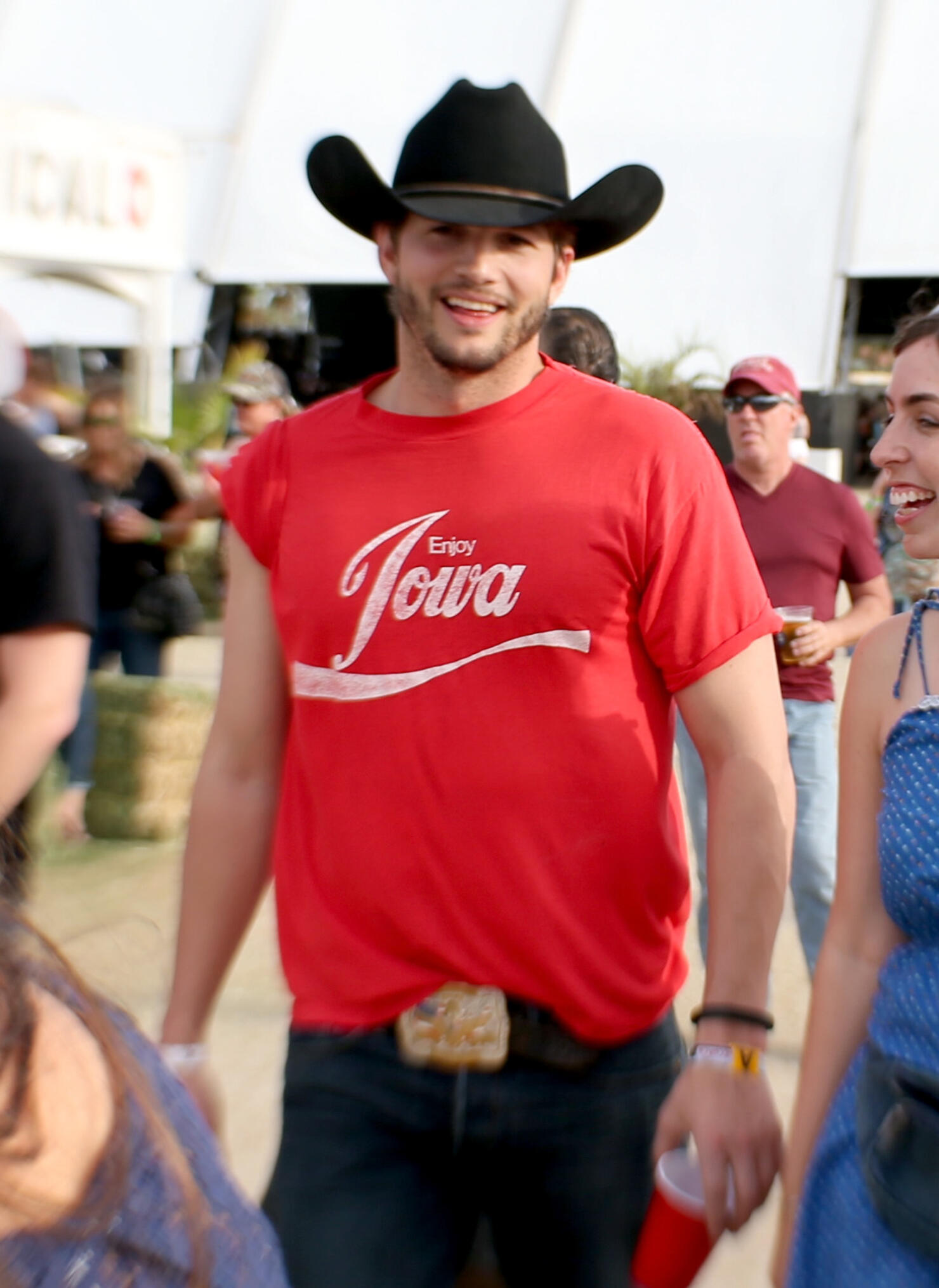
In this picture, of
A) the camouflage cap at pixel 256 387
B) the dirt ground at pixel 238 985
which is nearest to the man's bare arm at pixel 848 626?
the dirt ground at pixel 238 985

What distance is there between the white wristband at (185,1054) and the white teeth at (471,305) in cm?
118

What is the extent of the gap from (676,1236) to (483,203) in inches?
56.9

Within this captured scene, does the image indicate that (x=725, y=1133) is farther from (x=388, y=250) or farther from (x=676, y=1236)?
(x=388, y=250)

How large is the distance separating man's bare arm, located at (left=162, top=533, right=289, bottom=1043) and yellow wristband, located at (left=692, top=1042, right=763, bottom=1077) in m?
0.78

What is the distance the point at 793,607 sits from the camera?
4.67 meters

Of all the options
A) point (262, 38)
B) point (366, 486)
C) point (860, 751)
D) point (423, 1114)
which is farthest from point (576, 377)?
point (262, 38)

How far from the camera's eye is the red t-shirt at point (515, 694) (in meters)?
2.05

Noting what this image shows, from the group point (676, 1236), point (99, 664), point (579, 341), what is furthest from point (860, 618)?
point (99, 664)

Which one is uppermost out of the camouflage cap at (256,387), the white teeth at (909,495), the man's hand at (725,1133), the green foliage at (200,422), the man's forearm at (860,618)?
the white teeth at (909,495)

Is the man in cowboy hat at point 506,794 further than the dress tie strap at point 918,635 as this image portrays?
Yes

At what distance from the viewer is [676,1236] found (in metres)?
1.83

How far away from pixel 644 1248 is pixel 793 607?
3.05 metres

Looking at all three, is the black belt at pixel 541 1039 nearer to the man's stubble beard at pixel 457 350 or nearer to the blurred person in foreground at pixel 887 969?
the blurred person in foreground at pixel 887 969

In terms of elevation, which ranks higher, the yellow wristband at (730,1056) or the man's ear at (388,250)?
the man's ear at (388,250)
